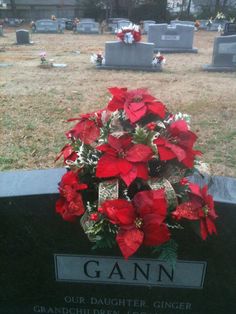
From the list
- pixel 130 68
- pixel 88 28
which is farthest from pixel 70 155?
pixel 88 28

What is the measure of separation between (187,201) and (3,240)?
100cm

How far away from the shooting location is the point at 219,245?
196cm

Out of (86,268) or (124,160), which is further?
(86,268)

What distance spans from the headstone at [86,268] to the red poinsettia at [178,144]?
1.08ft

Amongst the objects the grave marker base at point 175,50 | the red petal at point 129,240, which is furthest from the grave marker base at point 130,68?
the red petal at point 129,240

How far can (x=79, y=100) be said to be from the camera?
7254mm

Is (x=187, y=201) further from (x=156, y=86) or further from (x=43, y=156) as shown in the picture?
(x=156, y=86)

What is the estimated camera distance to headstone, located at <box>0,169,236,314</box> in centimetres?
192

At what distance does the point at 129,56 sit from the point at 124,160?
9386 mm

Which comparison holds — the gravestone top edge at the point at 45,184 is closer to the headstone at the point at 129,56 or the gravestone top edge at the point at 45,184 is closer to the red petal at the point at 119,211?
the red petal at the point at 119,211

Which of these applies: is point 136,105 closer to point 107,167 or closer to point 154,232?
point 107,167

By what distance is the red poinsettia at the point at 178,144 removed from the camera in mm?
1596

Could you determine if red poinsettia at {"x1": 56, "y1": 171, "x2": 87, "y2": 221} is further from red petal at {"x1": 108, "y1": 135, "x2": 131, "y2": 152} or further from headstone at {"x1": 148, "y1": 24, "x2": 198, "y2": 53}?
headstone at {"x1": 148, "y1": 24, "x2": 198, "y2": 53}

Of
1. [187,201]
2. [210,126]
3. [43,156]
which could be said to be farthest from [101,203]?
[210,126]
